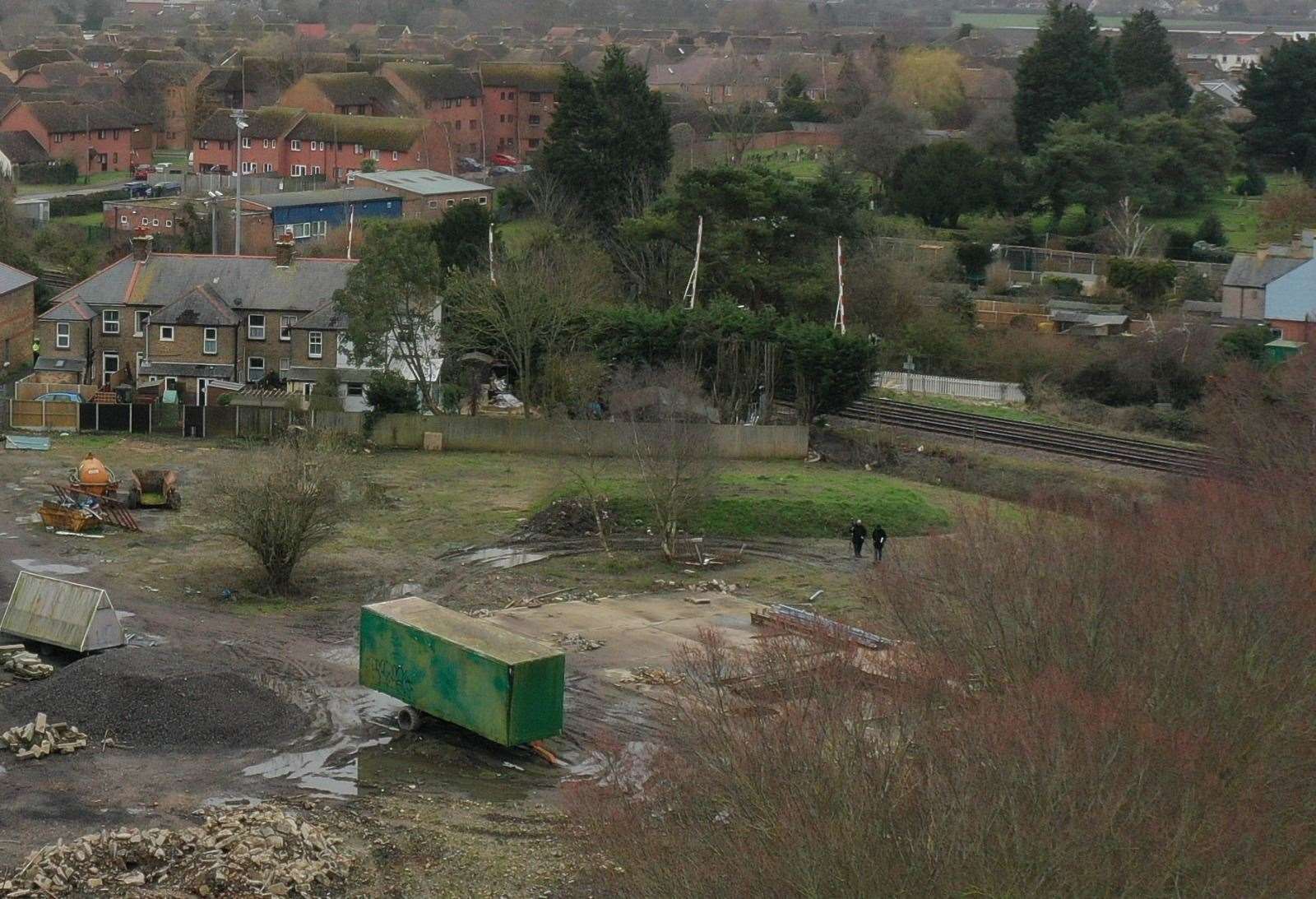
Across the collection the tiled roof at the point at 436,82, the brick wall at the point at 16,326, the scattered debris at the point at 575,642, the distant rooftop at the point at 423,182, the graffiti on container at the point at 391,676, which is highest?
the tiled roof at the point at 436,82

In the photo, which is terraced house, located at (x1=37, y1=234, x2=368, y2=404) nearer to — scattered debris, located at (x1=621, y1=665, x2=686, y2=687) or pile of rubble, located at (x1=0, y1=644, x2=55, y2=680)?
pile of rubble, located at (x1=0, y1=644, x2=55, y2=680)

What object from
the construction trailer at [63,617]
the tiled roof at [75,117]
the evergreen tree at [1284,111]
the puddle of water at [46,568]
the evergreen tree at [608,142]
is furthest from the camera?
the tiled roof at [75,117]

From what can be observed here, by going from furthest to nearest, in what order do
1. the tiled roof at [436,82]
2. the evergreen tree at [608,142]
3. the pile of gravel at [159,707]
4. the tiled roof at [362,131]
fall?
the tiled roof at [436,82] < the tiled roof at [362,131] < the evergreen tree at [608,142] < the pile of gravel at [159,707]

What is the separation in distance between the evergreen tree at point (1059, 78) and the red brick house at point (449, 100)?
111ft

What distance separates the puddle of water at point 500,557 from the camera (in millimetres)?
35531

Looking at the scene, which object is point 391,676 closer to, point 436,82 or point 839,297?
point 839,297

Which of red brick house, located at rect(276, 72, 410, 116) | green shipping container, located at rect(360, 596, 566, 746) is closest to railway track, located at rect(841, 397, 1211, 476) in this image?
green shipping container, located at rect(360, 596, 566, 746)

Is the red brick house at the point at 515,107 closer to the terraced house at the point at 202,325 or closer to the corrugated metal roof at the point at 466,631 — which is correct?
the terraced house at the point at 202,325

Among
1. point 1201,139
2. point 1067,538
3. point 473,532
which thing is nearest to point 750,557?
point 473,532

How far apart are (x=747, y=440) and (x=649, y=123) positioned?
86.7ft

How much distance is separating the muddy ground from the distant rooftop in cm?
3893

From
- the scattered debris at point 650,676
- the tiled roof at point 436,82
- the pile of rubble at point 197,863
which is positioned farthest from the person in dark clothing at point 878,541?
the tiled roof at point 436,82

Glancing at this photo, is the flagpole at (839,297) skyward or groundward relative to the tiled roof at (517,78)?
groundward

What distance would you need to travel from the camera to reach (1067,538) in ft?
80.2
